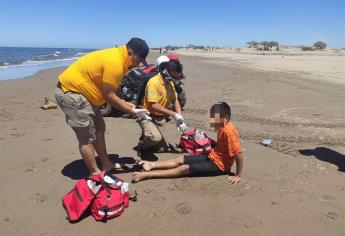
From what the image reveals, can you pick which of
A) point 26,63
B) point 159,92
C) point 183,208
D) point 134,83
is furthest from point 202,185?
point 26,63

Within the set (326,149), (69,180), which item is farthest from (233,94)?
(69,180)

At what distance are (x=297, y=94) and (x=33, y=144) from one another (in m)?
8.09

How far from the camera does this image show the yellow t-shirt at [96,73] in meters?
4.10

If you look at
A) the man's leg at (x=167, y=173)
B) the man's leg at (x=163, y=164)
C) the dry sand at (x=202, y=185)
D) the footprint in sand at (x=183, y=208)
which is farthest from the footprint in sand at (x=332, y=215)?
the man's leg at (x=163, y=164)

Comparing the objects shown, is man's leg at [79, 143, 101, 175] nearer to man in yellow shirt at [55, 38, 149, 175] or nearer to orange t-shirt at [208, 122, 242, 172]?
man in yellow shirt at [55, 38, 149, 175]

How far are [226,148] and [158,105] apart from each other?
4.26 ft

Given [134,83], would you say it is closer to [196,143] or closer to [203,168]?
[196,143]

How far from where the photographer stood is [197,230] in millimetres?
3514

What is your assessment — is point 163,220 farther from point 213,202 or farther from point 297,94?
point 297,94

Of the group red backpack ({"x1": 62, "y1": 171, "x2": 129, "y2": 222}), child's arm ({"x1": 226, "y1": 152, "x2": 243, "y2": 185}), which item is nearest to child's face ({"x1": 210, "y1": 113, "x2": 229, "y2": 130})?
child's arm ({"x1": 226, "y1": 152, "x2": 243, "y2": 185})

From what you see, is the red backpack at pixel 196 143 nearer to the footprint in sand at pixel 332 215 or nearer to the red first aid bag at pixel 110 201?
the red first aid bag at pixel 110 201

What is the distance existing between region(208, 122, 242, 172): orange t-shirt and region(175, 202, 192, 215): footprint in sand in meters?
0.93

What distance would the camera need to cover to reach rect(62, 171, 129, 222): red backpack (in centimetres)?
368

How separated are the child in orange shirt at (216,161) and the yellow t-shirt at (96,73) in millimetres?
1152
